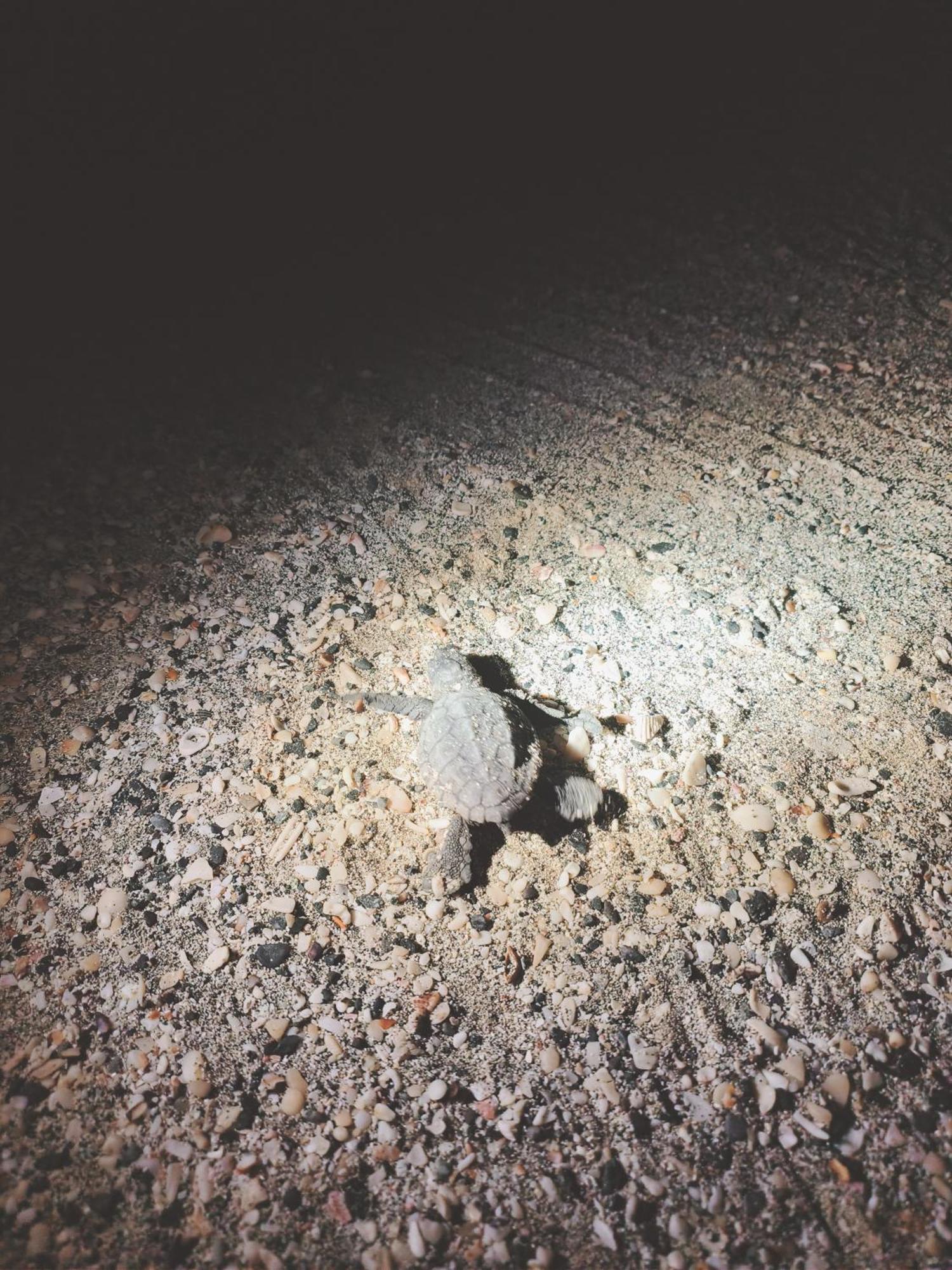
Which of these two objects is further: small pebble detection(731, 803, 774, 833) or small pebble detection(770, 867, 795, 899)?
small pebble detection(731, 803, 774, 833)

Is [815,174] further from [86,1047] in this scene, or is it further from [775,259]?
[86,1047]

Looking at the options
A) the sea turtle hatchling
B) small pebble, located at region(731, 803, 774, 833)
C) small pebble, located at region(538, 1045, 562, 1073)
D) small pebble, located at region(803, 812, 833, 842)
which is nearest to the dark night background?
the sea turtle hatchling

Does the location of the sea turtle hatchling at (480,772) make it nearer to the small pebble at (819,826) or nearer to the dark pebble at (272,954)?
the dark pebble at (272,954)

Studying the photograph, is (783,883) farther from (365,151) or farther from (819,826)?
(365,151)

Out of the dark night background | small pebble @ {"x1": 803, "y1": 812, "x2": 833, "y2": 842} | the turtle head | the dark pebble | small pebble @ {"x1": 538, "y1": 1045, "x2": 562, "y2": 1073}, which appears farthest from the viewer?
the dark night background

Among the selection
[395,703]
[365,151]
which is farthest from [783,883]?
[365,151]

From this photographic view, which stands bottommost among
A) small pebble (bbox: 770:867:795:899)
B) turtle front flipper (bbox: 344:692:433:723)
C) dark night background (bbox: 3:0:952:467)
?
small pebble (bbox: 770:867:795:899)

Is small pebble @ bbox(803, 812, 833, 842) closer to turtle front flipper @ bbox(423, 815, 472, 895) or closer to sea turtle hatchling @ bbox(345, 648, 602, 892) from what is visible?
sea turtle hatchling @ bbox(345, 648, 602, 892)
